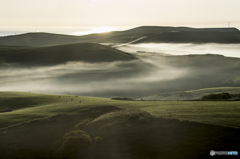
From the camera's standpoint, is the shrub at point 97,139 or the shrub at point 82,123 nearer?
the shrub at point 97,139

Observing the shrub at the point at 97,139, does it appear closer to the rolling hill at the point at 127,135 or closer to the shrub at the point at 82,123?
the rolling hill at the point at 127,135

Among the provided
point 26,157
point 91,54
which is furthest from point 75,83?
point 26,157

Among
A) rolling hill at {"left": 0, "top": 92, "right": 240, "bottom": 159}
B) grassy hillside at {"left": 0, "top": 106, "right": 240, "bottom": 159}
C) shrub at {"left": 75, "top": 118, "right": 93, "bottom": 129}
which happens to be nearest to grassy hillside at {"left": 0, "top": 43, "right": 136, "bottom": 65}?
shrub at {"left": 75, "top": 118, "right": 93, "bottom": 129}

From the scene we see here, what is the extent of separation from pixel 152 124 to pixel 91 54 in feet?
462

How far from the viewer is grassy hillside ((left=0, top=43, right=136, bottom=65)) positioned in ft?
484

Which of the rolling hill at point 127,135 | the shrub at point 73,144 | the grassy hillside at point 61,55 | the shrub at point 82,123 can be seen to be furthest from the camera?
the grassy hillside at point 61,55

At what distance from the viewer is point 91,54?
516 feet

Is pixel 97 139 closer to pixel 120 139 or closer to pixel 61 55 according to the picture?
pixel 120 139

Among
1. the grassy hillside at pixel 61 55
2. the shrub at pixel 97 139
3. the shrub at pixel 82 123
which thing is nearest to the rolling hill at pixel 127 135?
the shrub at pixel 97 139

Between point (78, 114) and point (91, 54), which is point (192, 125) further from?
point (91, 54)

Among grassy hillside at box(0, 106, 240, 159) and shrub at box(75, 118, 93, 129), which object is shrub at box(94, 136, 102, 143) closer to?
grassy hillside at box(0, 106, 240, 159)

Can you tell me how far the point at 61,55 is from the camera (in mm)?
156875

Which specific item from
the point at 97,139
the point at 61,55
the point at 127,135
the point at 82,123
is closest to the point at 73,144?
the point at 97,139

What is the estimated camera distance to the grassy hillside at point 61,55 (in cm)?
14738
